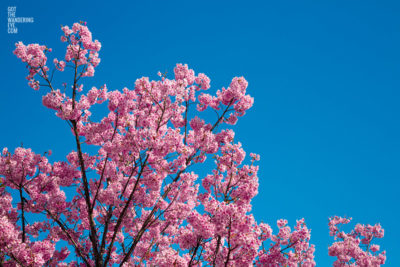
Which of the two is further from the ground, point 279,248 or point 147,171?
point 147,171

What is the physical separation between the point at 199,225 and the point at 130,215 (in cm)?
321

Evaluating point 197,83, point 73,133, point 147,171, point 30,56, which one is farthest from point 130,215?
point 30,56

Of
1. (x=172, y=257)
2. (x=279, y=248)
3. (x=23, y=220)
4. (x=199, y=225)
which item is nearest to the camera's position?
→ (x=172, y=257)

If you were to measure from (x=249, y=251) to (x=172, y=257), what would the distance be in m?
2.15

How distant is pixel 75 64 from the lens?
1047 centimetres

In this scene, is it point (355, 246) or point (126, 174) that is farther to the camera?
point (355, 246)

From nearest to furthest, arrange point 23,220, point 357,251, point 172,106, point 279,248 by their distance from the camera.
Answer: point 279,248 → point 23,220 → point 172,106 → point 357,251

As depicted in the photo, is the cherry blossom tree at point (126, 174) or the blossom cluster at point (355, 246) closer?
the cherry blossom tree at point (126, 174)

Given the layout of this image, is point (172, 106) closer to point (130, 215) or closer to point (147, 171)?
point (147, 171)

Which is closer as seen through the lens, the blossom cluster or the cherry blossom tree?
the cherry blossom tree

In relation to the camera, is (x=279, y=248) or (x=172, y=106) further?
(x=172, y=106)

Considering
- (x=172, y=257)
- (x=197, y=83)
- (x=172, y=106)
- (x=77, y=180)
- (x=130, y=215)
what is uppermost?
(x=197, y=83)

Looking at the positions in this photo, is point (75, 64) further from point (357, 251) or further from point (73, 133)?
point (357, 251)

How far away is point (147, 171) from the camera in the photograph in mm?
10516
